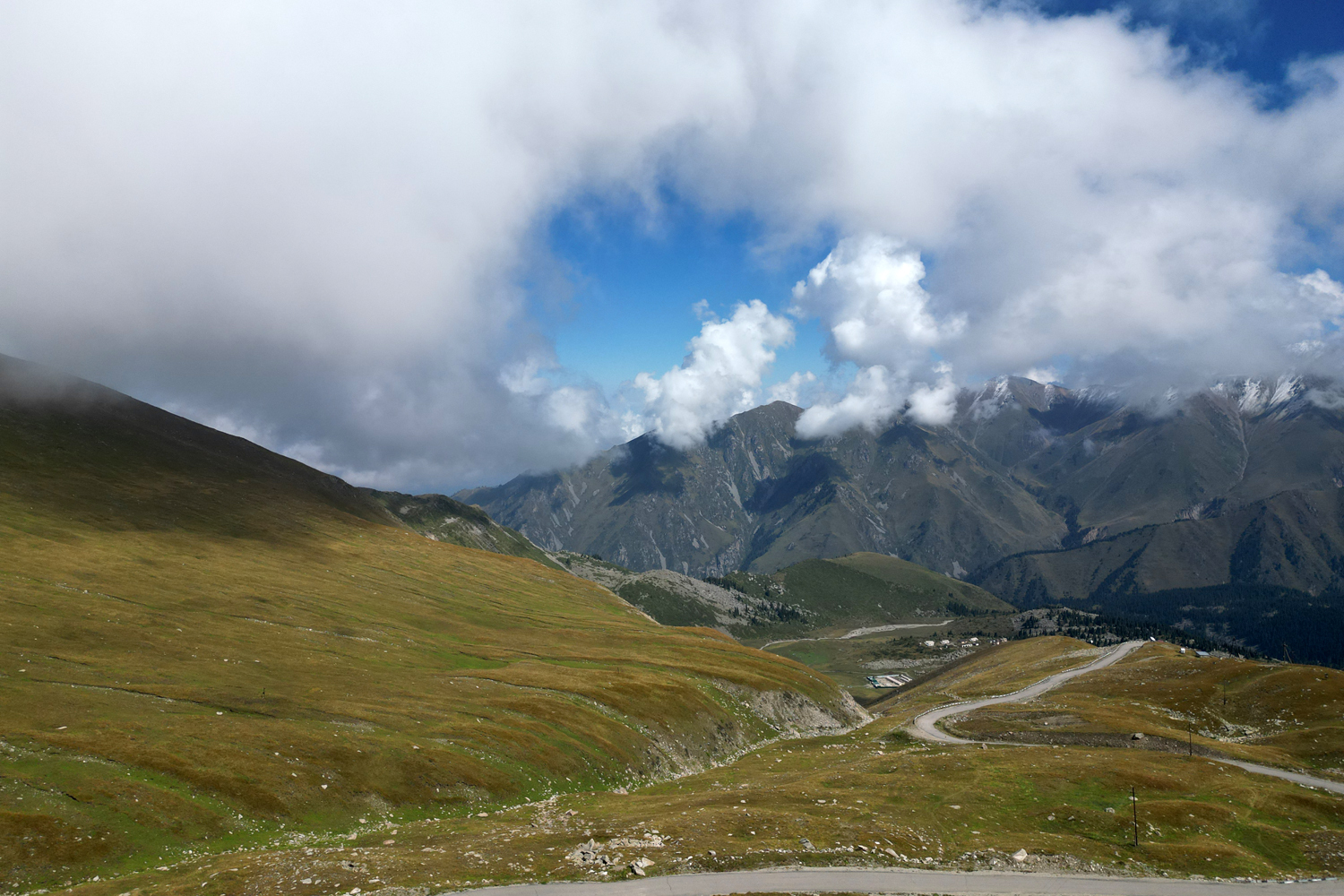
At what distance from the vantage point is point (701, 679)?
403ft

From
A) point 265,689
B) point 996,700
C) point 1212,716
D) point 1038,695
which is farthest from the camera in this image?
point 996,700

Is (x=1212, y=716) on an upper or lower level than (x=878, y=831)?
upper

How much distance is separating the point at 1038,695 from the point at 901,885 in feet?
371

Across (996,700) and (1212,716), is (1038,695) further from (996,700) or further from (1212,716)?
(1212,716)

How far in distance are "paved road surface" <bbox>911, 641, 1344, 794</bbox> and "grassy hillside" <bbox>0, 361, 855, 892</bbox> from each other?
2088 centimetres

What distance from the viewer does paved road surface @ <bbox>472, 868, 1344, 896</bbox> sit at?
4109cm

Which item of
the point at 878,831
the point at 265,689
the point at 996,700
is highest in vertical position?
the point at 996,700

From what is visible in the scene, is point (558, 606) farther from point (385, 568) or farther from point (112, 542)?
point (112, 542)

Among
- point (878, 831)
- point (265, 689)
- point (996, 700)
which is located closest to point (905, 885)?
point (878, 831)

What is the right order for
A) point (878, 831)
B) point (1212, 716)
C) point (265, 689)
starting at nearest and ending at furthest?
point (878, 831) → point (265, 689) → point (1212, 716)

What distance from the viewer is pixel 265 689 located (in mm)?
77500

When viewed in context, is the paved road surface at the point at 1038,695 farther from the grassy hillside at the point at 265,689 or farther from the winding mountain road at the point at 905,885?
the winding mountain road at the point at 905,885

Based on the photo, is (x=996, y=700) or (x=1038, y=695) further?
(x=996, y=700)

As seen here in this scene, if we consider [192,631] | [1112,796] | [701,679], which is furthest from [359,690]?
[1112,796]
